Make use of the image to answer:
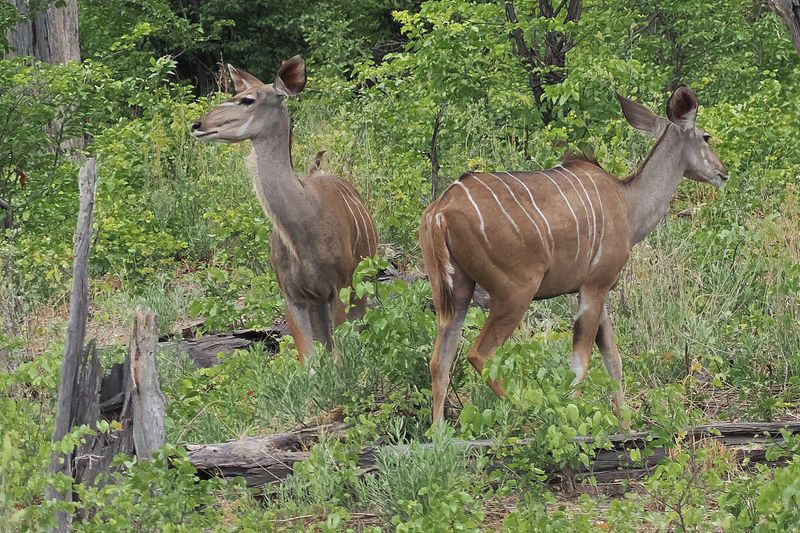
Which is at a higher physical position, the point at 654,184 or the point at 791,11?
the point at 791,11

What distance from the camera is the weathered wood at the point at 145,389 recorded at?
5.37 metres

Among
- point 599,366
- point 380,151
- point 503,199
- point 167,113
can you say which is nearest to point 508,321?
point 503,199

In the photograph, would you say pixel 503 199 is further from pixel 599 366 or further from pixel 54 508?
pixel 54 508

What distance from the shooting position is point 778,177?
33.4 feet

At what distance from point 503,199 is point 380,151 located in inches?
225

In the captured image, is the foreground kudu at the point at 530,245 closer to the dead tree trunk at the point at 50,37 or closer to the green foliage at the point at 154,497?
the green foliage at the point at 154,497

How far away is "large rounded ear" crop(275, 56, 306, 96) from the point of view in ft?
25.7

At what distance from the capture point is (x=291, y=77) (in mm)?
7906

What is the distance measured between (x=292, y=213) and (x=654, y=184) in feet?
6.49

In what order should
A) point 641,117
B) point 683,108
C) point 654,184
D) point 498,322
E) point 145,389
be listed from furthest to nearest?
point 641,117 → point 683,108 → point 654,184 → point 498,322 → point 145,389

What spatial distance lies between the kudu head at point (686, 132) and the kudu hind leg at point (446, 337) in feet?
5.25

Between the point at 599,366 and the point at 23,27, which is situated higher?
the point at 23,27

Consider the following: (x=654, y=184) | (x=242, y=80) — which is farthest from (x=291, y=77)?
(x=654, y=184)

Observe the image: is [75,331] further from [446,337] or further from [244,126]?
[244,126]
